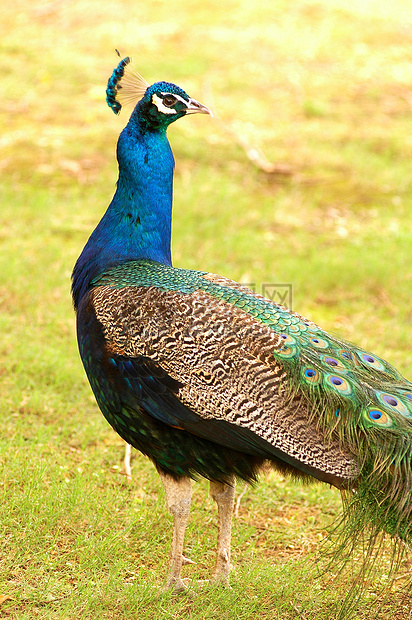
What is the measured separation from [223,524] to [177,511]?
0.76 feet

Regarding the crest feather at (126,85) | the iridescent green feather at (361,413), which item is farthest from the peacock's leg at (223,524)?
the crest feather at (126,85)

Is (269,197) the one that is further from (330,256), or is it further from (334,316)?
(334,316)

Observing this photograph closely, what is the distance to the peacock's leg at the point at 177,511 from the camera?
10.8ft

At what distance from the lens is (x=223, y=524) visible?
341cm

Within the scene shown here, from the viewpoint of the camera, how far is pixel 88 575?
328cm

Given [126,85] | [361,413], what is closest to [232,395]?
[361,413]

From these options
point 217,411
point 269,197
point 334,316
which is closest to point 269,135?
point 269,197

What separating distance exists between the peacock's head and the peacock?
2.45ft

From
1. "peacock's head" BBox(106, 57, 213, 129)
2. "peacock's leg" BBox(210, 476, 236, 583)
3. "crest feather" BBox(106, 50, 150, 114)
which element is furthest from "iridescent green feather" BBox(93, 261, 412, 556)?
"crest feather" BBox(106, 50, 150, 114)

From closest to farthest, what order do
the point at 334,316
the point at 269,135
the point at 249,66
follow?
1. the point at 334,316
2. the point at 269,135
3. the point at 249,66

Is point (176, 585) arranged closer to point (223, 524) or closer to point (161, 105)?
point (223, 524)

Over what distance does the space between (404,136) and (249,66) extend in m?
2.92

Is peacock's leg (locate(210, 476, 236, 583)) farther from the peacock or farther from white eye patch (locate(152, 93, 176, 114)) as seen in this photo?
white eye patch (locate(152, 93, 176, 114))

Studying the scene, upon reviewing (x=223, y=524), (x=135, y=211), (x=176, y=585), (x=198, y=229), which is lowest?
(x=176, y=585)
